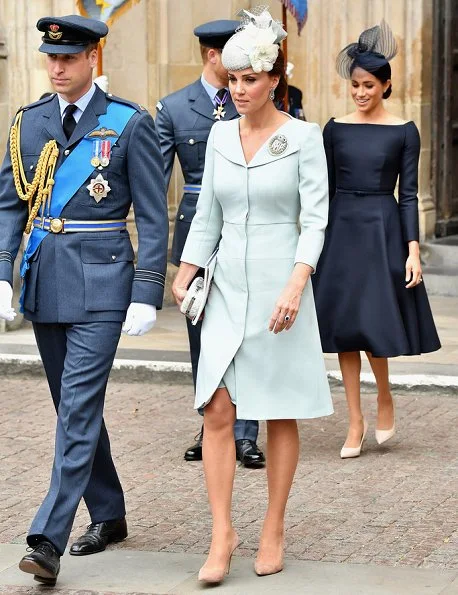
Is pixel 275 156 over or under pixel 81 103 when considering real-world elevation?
under

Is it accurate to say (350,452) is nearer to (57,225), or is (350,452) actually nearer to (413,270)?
(413,270)

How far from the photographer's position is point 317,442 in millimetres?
7863

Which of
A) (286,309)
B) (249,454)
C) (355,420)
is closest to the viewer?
(286,309)

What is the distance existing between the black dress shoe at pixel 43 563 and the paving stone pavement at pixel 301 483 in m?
0.08

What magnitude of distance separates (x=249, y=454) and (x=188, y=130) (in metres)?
1.48

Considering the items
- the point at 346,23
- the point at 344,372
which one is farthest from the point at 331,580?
the point at 346,23

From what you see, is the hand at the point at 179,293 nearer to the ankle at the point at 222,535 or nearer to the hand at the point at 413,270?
the ankle at the point at 222,535

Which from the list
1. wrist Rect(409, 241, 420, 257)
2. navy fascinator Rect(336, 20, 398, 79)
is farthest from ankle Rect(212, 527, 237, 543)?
navy fascinator Rect(336, 20, 398, 79)

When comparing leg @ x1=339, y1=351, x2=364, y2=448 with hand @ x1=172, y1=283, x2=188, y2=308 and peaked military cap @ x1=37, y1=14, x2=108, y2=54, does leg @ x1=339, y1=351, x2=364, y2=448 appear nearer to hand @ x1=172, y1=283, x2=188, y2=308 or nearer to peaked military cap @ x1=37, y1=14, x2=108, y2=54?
hand @ x1=172, y1=283, x2=188, y2=308

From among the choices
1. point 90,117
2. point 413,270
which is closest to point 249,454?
point 413,270

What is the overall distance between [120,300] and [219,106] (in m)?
2.03

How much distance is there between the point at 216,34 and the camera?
7.35 meters

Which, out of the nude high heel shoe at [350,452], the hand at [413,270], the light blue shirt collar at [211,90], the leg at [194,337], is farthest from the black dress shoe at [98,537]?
the light blue shirt collar at [211,90]

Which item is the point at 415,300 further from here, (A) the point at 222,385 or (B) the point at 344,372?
(A) the point at 222,385
